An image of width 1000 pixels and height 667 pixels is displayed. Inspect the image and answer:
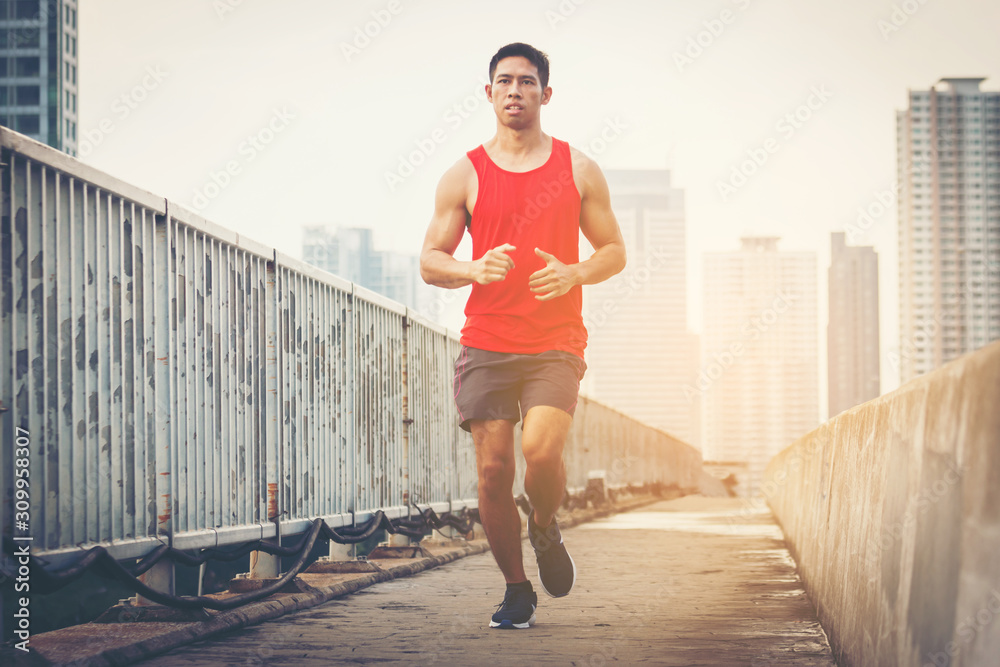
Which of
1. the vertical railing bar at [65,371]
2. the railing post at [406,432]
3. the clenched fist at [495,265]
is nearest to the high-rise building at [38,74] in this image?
the railing post at [406,432]

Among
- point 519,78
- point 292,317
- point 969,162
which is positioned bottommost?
point 292,317

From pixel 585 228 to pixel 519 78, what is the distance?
2.17ft

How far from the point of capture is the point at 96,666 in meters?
3.45

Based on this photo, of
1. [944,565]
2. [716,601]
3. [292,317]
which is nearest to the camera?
[944,565]

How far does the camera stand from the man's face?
4461 millimetres

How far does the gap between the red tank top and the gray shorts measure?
39mm

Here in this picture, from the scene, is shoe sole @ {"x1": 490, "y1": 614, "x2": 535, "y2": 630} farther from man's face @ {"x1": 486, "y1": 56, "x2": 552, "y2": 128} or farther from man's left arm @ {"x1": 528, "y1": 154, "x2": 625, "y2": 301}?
man's face @ {"x1": 486, "y1": 56, "x2": 552, "y2": 128}

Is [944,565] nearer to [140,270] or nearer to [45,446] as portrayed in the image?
[45,446]

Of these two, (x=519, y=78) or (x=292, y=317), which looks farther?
(x=292, y=317)

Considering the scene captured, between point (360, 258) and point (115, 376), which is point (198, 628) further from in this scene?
point (360, 258)

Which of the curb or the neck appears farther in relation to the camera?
the neck

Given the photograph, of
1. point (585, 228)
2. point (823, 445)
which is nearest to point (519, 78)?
point (585, 228)
